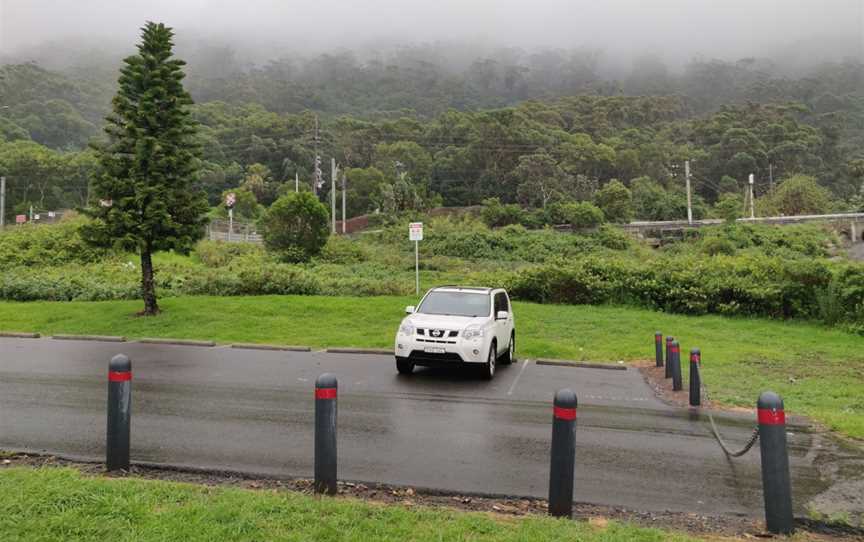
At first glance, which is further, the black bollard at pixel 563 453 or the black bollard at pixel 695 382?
the black bollard at pixel 695 382

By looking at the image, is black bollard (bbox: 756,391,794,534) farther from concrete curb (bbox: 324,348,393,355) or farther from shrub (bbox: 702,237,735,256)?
shrub (bbox: 702,237,735,256)

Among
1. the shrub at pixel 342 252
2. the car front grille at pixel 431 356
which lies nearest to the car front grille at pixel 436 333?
the car front grille at pixel 431 356

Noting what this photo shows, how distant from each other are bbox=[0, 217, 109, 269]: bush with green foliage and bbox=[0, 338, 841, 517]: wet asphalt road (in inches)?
1075

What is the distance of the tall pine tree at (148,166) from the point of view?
20.7 m

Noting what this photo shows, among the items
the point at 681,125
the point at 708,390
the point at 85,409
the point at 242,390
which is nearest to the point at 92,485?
the point at 85,409

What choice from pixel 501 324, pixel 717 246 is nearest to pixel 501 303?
pixel 501 324

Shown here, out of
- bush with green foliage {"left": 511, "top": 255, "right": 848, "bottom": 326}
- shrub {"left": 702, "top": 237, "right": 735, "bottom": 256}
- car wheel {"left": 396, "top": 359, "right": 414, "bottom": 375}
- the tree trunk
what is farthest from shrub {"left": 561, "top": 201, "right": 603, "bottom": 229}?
car wheel {"left": 396, "top": 359, "right": 414, "bottom": 375}

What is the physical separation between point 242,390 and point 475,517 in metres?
6.60

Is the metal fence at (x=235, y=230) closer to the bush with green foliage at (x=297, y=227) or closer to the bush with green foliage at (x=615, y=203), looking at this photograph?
the bush with green foliage at (x=297, y=227)

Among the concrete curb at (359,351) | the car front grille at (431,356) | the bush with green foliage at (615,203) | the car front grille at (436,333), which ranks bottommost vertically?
the concrete curb at (359,351)

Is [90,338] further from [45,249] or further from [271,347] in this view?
[45,249]

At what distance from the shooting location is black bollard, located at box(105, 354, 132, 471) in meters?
6.07

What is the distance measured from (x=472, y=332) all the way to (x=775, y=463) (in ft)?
22.9

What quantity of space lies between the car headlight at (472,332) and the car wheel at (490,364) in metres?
0.51
